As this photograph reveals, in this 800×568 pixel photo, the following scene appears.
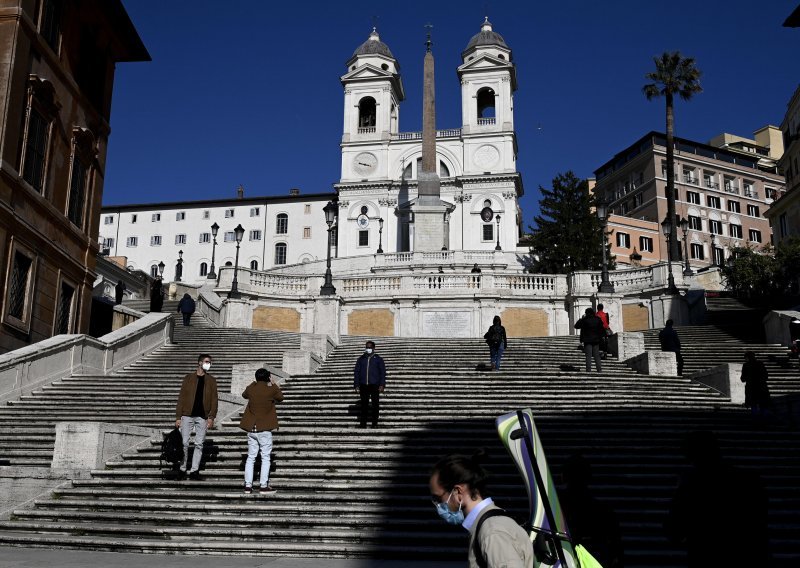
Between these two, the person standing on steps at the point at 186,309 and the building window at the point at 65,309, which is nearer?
the building window at the point at 65,309

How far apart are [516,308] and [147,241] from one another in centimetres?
7015

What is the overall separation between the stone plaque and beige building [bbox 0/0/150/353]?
13.6 meters

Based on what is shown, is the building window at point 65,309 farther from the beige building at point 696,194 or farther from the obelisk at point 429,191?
the beige building at point 696,194

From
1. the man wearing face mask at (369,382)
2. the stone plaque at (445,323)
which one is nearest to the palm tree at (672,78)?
the stone plaque at (445,323)

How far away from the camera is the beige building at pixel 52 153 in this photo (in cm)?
2088

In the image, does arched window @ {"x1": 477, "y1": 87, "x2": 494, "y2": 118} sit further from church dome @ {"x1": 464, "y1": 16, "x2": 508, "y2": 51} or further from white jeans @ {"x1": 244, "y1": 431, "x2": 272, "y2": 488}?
white jeans @ {"x1": 244, "y1": 431, "x2": 272, "y2": 488}

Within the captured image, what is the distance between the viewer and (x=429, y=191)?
226 ft

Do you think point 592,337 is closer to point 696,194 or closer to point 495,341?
point 495,341

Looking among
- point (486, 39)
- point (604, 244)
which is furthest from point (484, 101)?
point (604, 244)

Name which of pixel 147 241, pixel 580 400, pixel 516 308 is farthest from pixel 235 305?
pixel 147 241

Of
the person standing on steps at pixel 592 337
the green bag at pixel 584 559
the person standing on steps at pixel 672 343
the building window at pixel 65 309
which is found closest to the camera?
the green bag at pixel 584 559

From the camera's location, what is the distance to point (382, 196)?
3241 inches

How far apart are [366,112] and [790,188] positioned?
46.4 m

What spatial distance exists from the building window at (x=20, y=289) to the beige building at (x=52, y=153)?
0.03 metres
